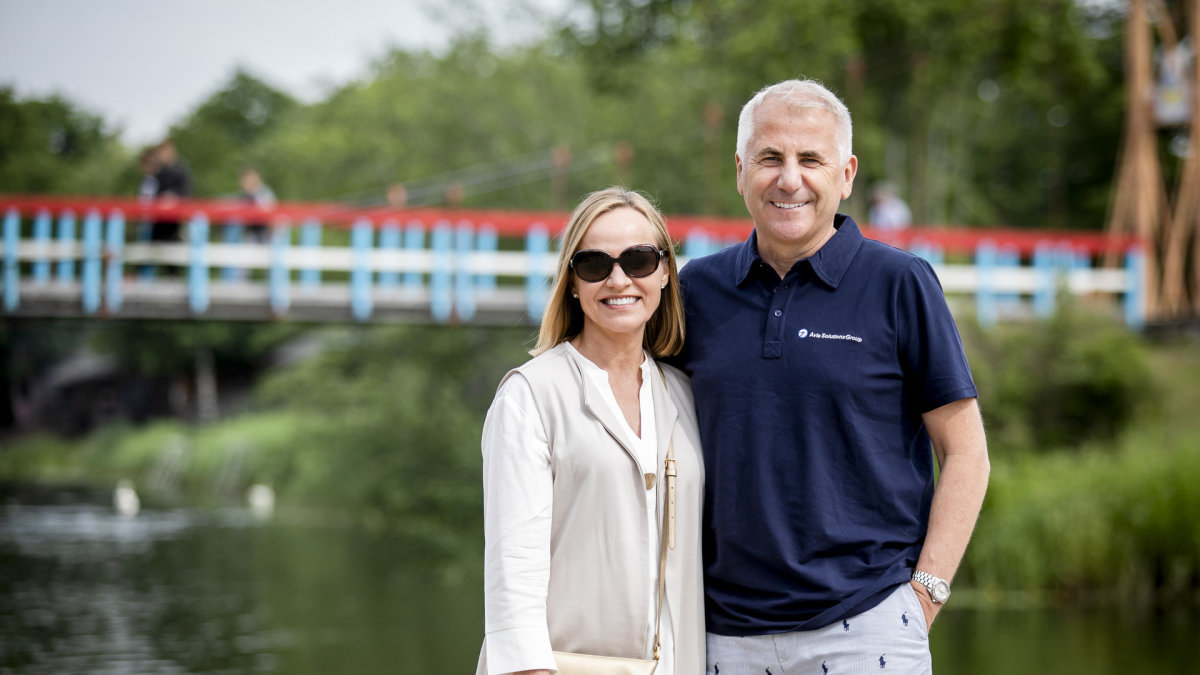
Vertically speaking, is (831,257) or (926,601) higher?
(831,257)

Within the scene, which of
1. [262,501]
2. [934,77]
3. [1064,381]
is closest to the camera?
[1064,381]

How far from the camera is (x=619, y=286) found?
2.47 meters

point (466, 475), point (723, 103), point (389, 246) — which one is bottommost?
point (466, 475)

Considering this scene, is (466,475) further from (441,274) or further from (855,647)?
(855,647)

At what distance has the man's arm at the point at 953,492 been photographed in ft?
8.09

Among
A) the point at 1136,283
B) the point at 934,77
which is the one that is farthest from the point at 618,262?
the point at 934,77

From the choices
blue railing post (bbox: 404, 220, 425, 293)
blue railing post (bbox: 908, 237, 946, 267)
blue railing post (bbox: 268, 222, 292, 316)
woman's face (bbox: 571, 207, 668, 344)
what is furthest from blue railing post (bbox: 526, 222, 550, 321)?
woman's face (bbox: 571, 207, 668, 344)

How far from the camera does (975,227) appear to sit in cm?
2959

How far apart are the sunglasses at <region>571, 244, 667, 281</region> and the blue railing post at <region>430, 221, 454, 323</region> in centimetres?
1141

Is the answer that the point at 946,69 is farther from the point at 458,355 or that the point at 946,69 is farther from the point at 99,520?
the point at 99,520

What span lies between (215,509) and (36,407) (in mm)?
19374

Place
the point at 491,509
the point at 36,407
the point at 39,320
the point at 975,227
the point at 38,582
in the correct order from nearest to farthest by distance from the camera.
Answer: the point at 491,509, the point at 39,320, the point at 38,582, the point at 975,227, the point at 36,407

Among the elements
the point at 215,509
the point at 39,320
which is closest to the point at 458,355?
the point at 215,509

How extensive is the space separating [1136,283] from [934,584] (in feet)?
52.7
